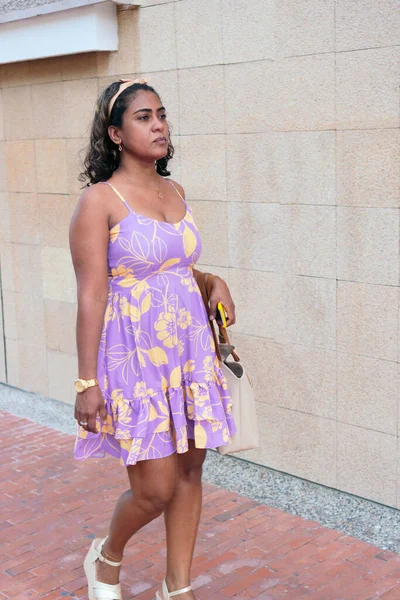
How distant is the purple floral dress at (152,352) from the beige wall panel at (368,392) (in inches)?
48.2

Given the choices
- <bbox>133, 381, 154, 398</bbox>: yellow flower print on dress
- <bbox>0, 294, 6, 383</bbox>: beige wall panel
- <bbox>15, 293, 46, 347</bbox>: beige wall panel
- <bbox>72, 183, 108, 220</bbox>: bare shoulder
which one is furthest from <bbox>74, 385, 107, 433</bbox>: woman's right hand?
<bbox>0, 294, 6, 383</bbox>: beige wall panel

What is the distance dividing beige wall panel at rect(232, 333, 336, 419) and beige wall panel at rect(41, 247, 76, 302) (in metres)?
1.59

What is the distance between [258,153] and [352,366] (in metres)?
1.25

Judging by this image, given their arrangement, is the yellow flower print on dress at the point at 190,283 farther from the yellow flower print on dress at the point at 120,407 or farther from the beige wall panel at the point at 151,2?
the beige wall panel at the point at 151,2

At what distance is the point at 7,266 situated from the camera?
22.0 feet

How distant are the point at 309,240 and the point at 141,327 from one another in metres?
1.53

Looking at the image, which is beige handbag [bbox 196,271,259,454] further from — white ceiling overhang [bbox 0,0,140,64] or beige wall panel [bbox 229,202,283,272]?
white ceiling overhang [bbox 0,0,140,64]

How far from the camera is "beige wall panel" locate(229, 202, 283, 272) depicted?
4727mm

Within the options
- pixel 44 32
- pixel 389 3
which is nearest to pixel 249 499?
pixel 389 3

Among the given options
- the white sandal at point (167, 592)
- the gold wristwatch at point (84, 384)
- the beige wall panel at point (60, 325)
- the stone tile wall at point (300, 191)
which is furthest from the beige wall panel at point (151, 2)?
the white sandal at point (167, 592)

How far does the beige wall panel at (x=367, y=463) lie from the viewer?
4387 millimetres

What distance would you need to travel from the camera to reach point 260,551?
4.14m

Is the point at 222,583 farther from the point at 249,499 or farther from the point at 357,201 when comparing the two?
the point at 357,201

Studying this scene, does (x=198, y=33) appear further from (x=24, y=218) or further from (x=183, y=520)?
(x=183, y=520)
